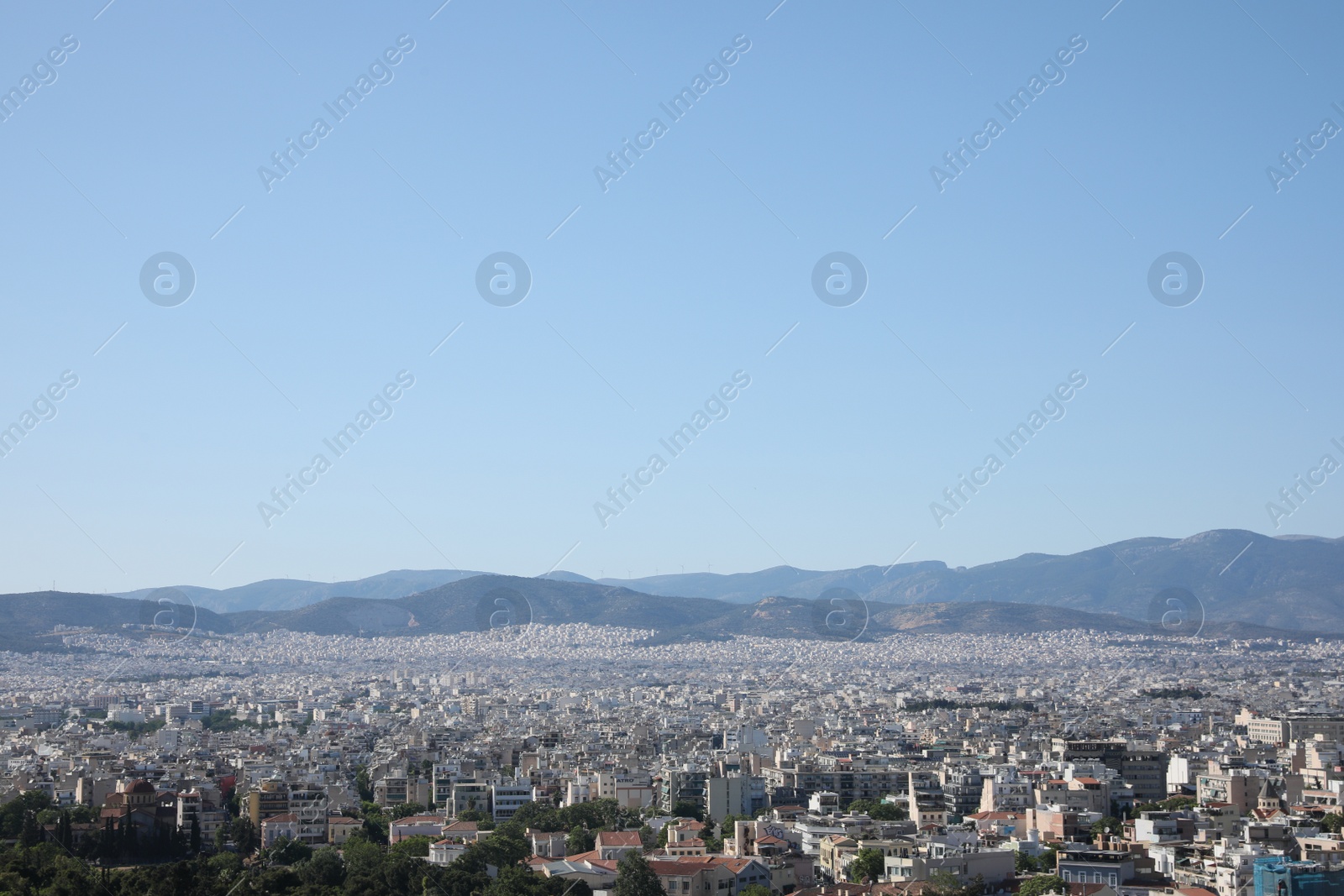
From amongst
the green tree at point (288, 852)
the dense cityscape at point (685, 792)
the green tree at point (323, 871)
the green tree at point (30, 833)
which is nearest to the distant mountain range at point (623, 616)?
the dense cityscape at point (685, 792)

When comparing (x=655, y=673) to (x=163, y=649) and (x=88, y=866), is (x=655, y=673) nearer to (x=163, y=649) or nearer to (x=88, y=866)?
(x=163, y=649)

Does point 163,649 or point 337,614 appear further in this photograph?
point 337,614

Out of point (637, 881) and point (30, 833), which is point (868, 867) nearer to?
point (637, 881)

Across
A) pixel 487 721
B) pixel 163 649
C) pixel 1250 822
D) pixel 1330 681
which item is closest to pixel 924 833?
pixel 1250 822

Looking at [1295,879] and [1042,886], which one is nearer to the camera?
[1295,879]

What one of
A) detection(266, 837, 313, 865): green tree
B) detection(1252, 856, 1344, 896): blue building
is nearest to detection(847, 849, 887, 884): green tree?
detection(1252, 856, 1344, 896): blue building

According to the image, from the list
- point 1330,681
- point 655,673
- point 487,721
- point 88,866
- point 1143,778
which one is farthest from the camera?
point 655,673

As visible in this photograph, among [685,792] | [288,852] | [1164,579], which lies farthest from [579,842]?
[1164,579]
